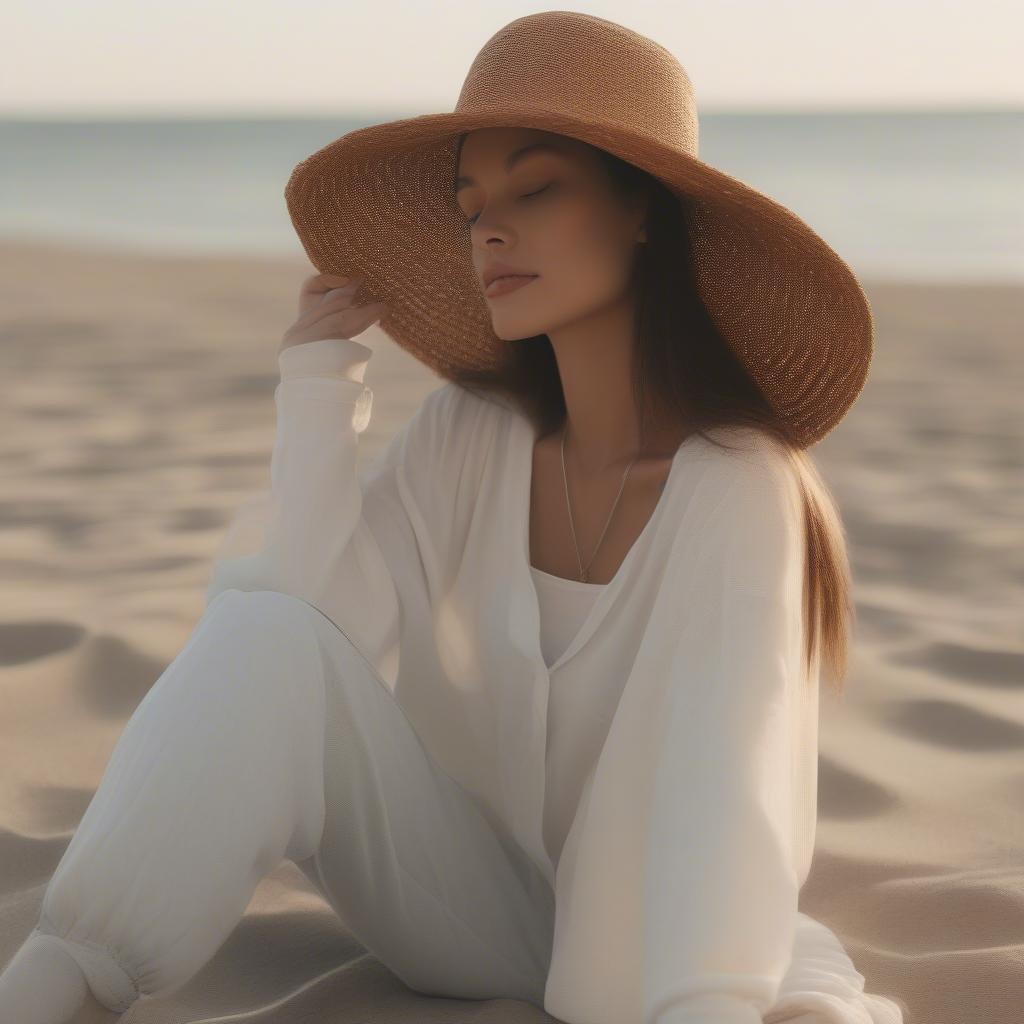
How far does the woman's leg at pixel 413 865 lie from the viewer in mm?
2166

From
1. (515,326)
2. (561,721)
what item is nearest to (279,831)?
(561,721)

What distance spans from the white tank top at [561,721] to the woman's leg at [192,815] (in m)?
0.38

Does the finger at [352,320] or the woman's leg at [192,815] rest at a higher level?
the finger at [352,320]

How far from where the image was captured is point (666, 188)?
2.47 meters

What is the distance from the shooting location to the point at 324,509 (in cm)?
250

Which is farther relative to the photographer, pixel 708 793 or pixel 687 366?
pixel 687 366

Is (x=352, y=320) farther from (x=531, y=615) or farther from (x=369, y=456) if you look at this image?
→ (x=369, y=456)

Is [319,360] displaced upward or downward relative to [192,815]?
upward

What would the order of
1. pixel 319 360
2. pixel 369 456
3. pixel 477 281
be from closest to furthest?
1. pixel 319 360
2. pixel 477 281
3. pixel 369 456

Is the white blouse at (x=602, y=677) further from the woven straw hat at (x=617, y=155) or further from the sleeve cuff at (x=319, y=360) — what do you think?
the woven straw hat at (x=617, y=155)

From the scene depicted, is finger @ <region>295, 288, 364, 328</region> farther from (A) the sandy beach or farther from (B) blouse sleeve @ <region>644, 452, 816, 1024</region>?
(A) the sandy beach

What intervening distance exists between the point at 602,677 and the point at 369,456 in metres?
4.62

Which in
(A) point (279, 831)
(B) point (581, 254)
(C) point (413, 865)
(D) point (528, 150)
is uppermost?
(D) point (528, 150)

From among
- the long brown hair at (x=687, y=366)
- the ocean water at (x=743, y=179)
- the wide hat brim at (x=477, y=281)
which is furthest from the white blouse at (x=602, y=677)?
the ocean water at (x=743, y=179)
